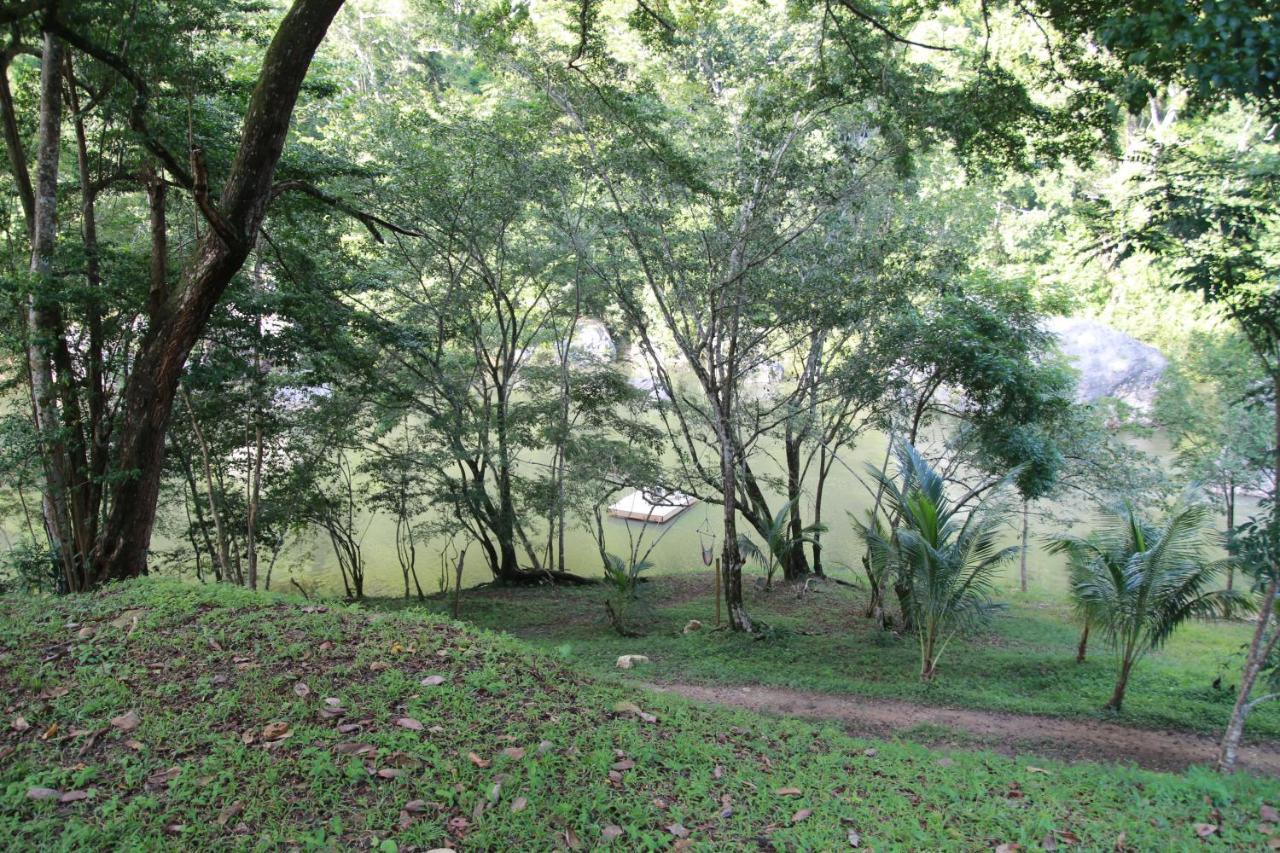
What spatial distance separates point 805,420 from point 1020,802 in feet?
27.7

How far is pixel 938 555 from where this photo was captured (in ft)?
22.5

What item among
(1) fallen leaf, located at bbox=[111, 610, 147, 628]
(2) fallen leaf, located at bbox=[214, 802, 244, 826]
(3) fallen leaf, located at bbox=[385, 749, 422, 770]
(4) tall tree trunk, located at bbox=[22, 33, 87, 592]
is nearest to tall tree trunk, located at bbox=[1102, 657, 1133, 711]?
(3) fallen leaf, located at bbox=[385, 749, 422, 770]

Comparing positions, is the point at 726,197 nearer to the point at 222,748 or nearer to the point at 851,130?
the point at 851,130

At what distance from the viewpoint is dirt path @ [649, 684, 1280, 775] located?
5.86 meters

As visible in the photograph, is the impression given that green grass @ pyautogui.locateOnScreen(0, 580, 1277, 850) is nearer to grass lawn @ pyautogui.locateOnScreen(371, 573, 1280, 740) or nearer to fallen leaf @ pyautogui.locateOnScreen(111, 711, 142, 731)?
fallen leaf @ pyautogui.locateOnScreen(111, 711, 142, 731)

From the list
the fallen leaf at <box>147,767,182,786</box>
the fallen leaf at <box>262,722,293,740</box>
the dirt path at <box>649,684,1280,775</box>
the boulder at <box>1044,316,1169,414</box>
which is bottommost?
the dirt path at <box>649,684,1280,775</box>

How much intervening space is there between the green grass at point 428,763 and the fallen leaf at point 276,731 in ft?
0.12

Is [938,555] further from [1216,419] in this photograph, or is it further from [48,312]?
[1216,419]

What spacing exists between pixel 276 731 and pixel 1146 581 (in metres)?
7.07

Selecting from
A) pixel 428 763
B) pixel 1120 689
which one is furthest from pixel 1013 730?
pixel 428 763

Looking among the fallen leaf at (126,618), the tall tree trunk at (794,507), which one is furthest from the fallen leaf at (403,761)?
the tall tree trunk at (794,507)

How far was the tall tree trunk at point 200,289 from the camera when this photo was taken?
4551 millimetres

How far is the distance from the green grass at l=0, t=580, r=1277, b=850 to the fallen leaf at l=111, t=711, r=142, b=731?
0.03 meters

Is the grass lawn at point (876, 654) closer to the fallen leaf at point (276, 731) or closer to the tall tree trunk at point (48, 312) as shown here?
the fallen leaf at point (276, 731)
